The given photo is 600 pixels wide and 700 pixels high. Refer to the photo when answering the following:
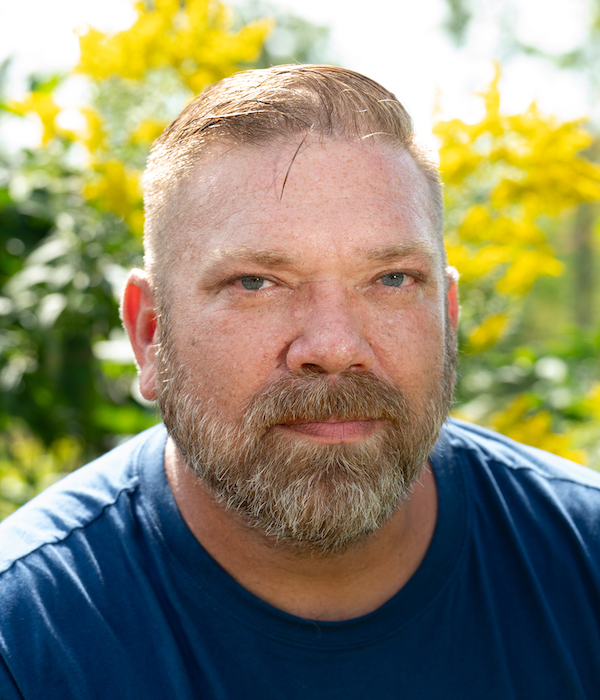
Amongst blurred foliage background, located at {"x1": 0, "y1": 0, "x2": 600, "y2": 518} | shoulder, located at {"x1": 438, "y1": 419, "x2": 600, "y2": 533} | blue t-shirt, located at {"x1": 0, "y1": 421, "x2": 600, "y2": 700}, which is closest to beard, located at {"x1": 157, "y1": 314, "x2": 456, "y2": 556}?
blue t-shirt, located at {"x1": 0, "y1": 421, "x2": 600, "y2": 700}

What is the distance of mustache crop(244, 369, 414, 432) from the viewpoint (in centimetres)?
117

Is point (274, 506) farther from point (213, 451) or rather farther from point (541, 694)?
point (541, 694)

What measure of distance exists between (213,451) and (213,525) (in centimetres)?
19

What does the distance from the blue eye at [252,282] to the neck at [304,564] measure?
1.36ft

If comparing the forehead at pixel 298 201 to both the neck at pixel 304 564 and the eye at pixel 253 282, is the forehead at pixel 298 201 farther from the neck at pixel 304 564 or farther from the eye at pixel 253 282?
the neck at pixel 304 564

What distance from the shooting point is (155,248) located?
1414 mm

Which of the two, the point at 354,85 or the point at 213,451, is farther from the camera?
the point at 354,85

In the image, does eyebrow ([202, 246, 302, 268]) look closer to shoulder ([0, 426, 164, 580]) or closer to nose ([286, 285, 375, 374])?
nose ([286, 285, 375, 374])

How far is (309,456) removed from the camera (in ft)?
3.95

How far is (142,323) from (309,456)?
0.52 m

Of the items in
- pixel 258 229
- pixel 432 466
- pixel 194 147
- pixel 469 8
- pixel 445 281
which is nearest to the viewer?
pixel 258 229

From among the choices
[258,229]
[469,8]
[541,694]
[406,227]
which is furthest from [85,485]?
[469,8]

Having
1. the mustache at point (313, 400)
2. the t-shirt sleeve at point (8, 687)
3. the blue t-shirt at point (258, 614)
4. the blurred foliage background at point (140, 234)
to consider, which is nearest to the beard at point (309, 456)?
the mustache at point (313, 400)

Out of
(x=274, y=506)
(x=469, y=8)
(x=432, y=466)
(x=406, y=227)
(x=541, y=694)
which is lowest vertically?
(x=541, y=694)
